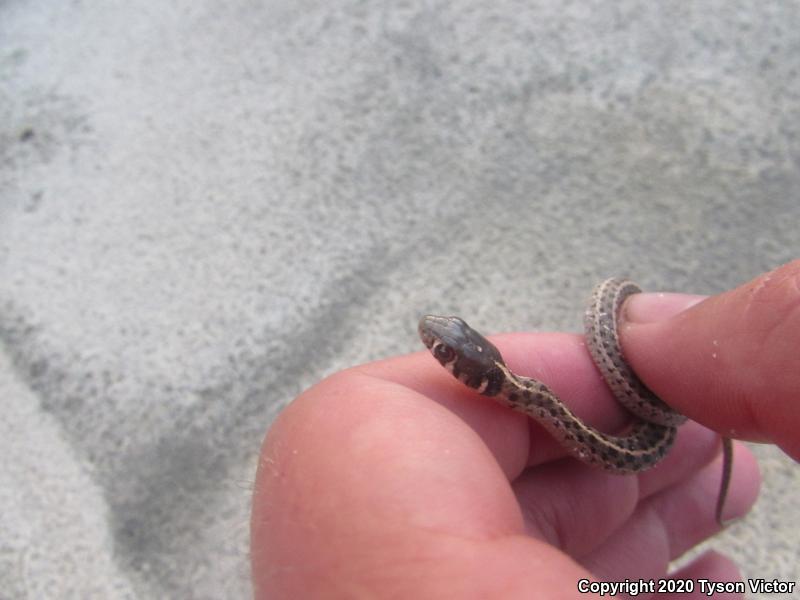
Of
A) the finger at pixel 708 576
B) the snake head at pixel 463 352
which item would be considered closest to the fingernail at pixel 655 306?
the snake head at pixel 463 352

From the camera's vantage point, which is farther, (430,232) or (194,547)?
(430,232)

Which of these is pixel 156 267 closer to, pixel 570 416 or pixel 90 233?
pixel 90 233

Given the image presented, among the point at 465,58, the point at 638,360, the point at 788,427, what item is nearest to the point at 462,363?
the point at 638,360

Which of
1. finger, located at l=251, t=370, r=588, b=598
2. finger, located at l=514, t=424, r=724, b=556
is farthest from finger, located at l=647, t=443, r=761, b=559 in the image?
finger, located at l=251, t=370, r=588, b=598

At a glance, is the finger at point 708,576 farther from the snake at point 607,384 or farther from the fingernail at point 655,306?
the fingernail at point 655,306

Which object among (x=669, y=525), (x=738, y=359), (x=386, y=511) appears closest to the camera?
(x=386, y=511)

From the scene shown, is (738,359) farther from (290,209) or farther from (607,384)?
(290,209)

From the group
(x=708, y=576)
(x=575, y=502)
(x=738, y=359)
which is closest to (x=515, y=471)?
(x=575, y=502)
